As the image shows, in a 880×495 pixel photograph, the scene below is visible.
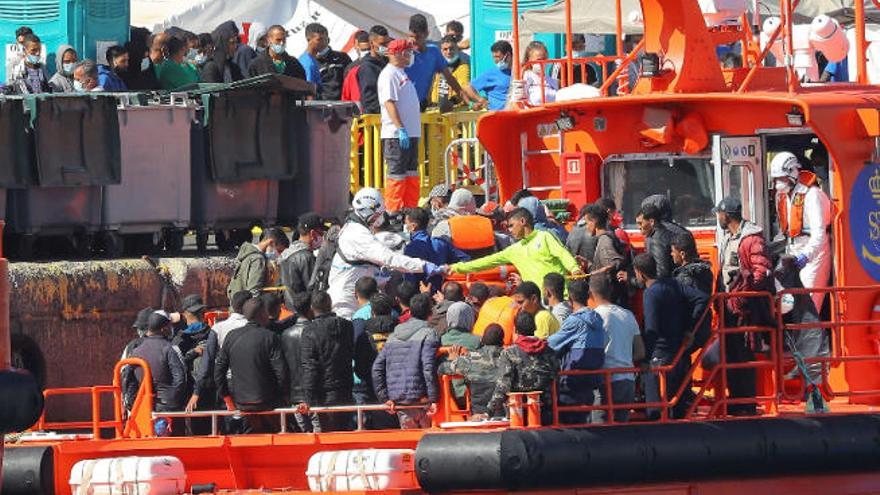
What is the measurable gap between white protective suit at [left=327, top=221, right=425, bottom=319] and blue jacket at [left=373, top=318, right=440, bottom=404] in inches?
52.7

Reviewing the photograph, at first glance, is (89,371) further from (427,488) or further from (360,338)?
(427,488)

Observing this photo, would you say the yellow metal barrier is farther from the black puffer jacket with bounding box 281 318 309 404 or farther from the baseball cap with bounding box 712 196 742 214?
the black puffer jacket with bounding box 281 318 309 404

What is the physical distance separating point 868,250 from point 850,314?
41 cm

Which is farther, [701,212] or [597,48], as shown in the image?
[597,48]

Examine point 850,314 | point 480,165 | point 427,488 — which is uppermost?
point 480,165

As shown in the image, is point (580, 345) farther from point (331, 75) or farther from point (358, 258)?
point (331, 75)

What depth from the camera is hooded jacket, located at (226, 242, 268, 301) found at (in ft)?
51.4

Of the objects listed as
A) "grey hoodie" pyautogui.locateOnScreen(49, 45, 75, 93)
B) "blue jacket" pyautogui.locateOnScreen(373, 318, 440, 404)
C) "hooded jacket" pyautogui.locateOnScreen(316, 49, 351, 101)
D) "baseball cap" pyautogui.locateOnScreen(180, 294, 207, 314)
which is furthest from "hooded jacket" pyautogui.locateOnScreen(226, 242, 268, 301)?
"hooded jacket" pyautogui.locateOnScreen(316, 49, 351, 101)

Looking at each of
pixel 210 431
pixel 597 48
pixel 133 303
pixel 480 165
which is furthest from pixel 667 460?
pixel 597 48

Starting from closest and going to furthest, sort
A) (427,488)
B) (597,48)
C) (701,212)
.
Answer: (427,488) → (701,212) → (597,48)

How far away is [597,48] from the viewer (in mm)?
22625

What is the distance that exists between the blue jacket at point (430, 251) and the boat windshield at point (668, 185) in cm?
120

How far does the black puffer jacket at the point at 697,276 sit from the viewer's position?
1370 centimetres

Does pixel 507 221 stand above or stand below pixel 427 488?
above
